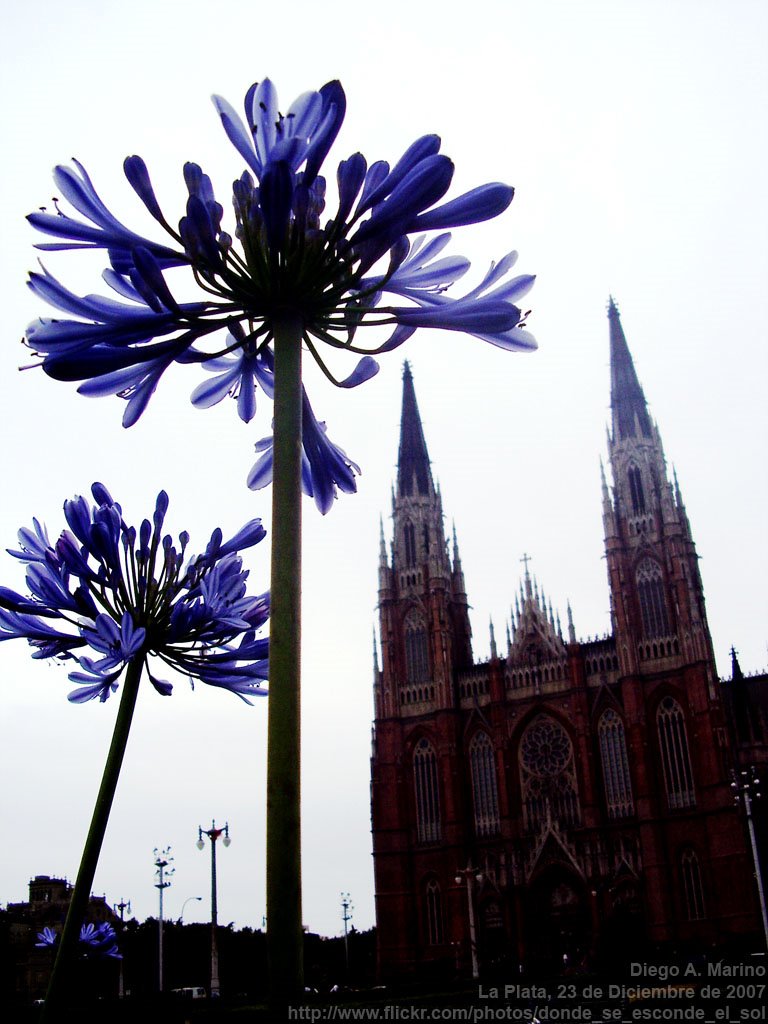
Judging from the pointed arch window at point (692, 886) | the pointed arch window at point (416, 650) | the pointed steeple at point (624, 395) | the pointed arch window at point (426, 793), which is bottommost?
the pointed arch window at point (692, 886)

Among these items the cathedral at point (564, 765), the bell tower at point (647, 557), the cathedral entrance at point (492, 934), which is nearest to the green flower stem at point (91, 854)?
the cathedral at point (564, 765)

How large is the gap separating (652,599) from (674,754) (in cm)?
727

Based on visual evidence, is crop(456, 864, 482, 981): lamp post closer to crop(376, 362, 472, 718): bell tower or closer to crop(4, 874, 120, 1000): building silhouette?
crop(376, 362, 472, 718): bell tower

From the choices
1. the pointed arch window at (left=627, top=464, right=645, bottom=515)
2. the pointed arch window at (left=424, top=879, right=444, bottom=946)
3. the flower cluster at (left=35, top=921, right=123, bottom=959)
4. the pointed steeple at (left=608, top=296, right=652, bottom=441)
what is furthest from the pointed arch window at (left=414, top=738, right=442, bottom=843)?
the flower cluster at (left=35, top=921, right=123, bottom=959)

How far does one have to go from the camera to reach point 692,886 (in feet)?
138

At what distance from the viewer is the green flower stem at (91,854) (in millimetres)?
1678

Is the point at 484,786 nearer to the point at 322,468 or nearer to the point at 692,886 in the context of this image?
the point at 692,886

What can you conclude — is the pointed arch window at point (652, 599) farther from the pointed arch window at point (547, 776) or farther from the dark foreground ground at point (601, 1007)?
the dark foreground ground at point (601, 1007)

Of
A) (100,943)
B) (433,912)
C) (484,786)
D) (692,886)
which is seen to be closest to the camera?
(100,943)

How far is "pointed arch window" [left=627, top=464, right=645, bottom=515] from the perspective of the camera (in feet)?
162

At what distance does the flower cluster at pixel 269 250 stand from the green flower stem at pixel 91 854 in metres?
0.67

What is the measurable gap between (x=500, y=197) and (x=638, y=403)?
173 ft

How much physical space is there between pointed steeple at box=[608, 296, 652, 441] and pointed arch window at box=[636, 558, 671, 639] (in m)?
7.50

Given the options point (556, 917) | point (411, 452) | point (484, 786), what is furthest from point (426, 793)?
point (411, 452)
